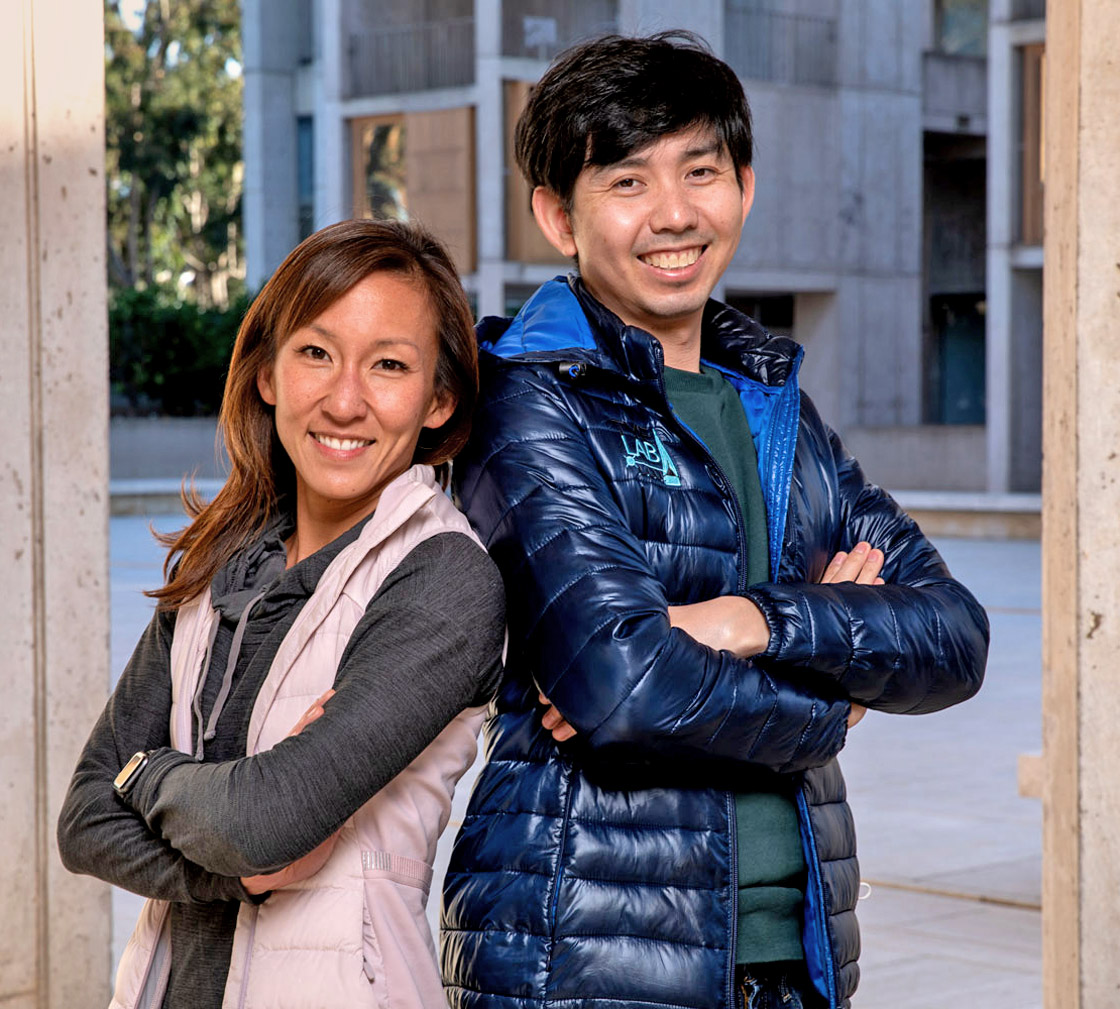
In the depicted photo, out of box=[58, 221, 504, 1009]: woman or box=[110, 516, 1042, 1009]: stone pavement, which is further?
box=[110, 516, 1042, 1009]: stone pavement

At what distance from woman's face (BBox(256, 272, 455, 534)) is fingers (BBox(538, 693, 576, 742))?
0.37 metres

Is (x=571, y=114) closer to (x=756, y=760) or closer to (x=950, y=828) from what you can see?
(x=756, y=760)

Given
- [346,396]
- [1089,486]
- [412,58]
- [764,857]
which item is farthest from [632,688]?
[412,58]

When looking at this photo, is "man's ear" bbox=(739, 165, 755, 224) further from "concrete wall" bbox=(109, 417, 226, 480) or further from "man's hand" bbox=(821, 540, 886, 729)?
"concrete wall" bbox=(109, 417, 226, 480)

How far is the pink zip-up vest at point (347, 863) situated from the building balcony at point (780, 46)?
89.8 feet

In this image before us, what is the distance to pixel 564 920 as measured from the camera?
2232 millimetres

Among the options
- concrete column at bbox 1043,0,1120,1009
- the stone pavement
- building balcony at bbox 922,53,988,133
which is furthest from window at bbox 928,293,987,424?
concrete column at bbox 1043,0,1120,1009

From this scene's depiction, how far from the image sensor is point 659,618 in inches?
A: 88.9

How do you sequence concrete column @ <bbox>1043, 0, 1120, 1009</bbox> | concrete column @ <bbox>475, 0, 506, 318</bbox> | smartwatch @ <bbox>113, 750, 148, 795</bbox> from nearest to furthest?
1. smartwatch @ <bbox>113, 750, 148, 795</bbox>
2. concrete column @ <bbox>1043, 0, 1120, 1009</bbox>
3. concrete column @ <bbox>475, 0, 506, 318</bbox>

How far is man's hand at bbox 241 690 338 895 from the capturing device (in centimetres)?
206

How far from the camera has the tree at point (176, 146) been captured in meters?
43.0

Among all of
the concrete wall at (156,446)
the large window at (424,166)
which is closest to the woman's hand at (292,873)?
the large window at (424,166)

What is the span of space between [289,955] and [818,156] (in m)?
28.6

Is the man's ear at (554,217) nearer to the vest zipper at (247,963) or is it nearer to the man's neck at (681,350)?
the man's neck at (681,350)
